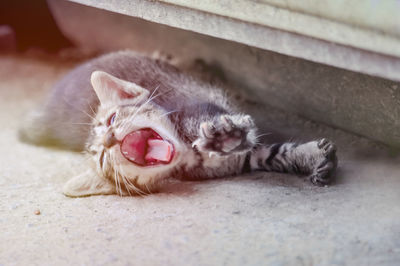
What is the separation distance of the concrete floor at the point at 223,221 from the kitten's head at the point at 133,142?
0.39 feet

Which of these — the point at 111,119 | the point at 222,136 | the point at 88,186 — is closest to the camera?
the point at 222,136

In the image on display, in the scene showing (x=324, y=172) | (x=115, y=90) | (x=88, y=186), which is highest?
(x=115, y=90)

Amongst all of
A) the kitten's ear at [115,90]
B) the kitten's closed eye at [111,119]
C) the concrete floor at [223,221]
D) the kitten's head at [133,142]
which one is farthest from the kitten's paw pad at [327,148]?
the kitten's closed eye at [111,119]

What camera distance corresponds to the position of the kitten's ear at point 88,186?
2875 millimetres

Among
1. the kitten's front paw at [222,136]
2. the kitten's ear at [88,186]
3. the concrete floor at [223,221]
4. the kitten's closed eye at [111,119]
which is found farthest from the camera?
the kitten's closed eye at [111,119]

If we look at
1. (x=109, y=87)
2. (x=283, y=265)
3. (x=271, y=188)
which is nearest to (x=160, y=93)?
(x=109, y=87)

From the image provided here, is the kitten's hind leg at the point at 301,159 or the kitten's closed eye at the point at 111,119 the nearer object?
the kitten's hind leg at the point at 301,159

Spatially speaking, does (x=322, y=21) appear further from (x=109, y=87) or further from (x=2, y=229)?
(x=2, y=229)

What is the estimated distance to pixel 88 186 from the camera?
2.90 meters

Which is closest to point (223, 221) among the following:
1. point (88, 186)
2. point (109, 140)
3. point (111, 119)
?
point (109, 140)

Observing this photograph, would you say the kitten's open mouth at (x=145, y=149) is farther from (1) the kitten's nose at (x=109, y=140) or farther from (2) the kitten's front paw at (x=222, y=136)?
(2) the kitten's front paw at (x=222, y=136)

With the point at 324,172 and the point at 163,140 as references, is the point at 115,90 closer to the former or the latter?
the point at 163,140

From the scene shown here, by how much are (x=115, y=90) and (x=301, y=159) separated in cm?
113

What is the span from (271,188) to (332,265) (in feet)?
2.51
